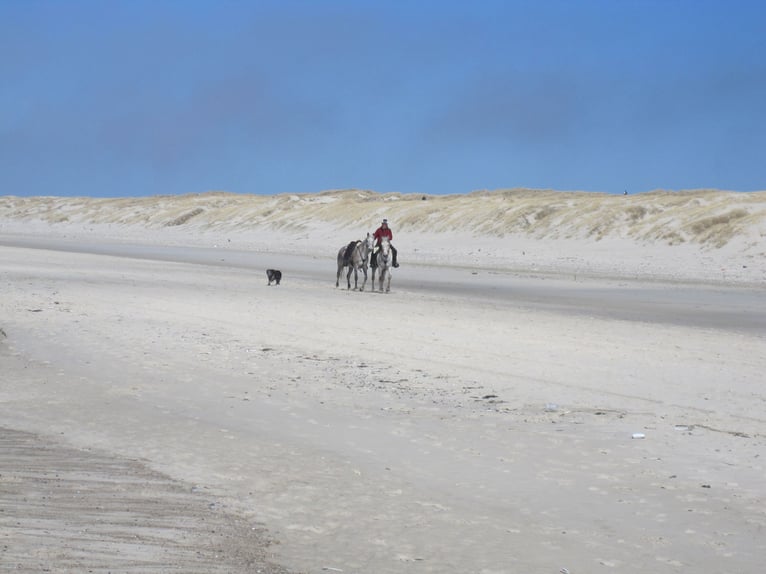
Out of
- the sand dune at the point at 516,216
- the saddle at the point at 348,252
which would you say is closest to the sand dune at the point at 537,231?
the sand dune at the point at 516,216

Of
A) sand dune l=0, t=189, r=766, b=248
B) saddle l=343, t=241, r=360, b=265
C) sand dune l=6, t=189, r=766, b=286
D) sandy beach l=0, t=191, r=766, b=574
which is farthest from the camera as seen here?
sand dune l=0, t=189, r=766, b=248

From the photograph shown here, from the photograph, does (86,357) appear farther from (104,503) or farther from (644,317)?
(644,317)

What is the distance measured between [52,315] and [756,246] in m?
29.8

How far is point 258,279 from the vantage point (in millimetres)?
28375

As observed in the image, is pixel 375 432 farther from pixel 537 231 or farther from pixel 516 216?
pixel 516 216

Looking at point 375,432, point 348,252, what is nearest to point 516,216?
point 348,252

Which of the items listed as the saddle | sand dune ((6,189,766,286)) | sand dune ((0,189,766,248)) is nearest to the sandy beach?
the saddle

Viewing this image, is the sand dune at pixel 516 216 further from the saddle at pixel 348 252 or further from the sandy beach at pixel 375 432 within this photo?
the sandy beach at pixel 375 432

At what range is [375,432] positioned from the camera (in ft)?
28.5

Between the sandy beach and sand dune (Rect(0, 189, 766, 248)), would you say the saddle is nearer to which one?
the sandy beach

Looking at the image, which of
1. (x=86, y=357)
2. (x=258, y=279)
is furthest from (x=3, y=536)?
(x=258, y=279)

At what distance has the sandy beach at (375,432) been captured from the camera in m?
5.66

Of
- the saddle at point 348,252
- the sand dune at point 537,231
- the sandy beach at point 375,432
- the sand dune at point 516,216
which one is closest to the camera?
the sandy beach at point 375,432

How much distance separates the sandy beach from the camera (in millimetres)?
5656
